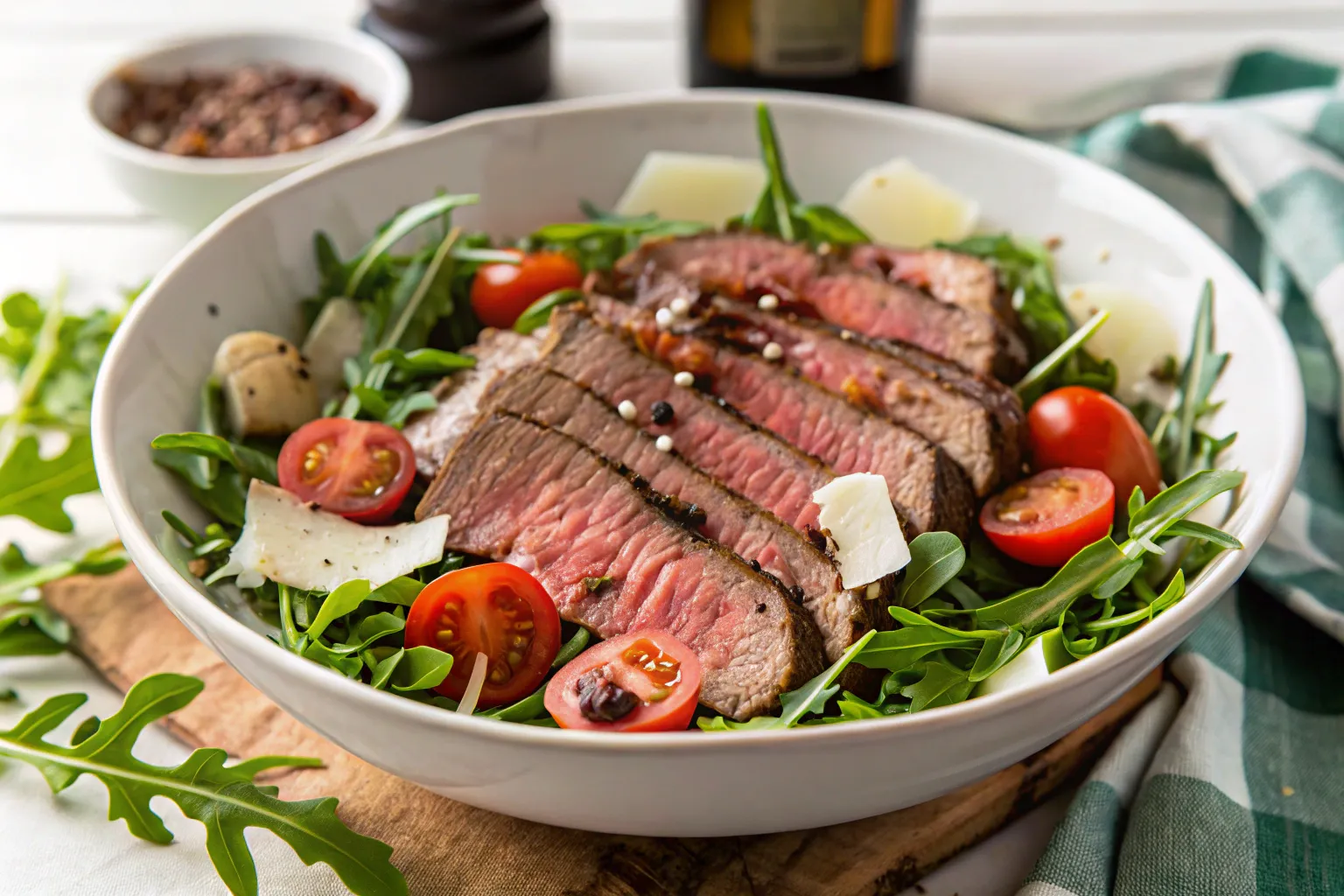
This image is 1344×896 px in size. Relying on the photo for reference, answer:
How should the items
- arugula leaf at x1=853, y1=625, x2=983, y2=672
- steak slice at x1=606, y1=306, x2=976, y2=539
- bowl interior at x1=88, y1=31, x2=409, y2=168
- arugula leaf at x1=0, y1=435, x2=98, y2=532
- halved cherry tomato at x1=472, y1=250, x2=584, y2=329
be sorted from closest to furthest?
1. arugula leaf at x1=853, y1=625, x2=983, y2=672
2. steak slice at x1=606, y1=306, x2=976, y2=539
3. arugula leaf at x1=0, y1=435, x2=98, y2=532
4. halved cherry tomato at x1=472, y1=250, x2=584, y2=329
5. bowl interior at x1=88, y1=31, x2=409, y2=168

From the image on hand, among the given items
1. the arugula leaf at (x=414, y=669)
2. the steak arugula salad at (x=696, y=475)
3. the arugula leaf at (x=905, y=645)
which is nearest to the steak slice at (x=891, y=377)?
the steak arugula salad at (x=696, y=475)

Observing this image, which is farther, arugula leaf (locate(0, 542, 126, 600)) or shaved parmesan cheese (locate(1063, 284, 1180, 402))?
shaved parmesan cheese (locate(1063, 284, 1180, 402))

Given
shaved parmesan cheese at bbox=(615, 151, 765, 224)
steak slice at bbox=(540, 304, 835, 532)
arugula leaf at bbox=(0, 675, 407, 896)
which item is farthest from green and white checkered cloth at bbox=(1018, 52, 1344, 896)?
shaved parmesan cheese at bbox=(615, 151, 765, 224)

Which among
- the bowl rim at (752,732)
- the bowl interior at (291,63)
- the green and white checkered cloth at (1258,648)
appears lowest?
the green and white checkered cloth at (1258,648)

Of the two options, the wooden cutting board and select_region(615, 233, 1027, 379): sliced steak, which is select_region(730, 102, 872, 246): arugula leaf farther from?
the wooden cutting board

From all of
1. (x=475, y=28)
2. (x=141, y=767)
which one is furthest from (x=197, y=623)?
(x=475, y=28)

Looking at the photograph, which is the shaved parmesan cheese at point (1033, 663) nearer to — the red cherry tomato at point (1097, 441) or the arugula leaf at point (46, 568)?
the red cherry tomato at point (1097, 441)
